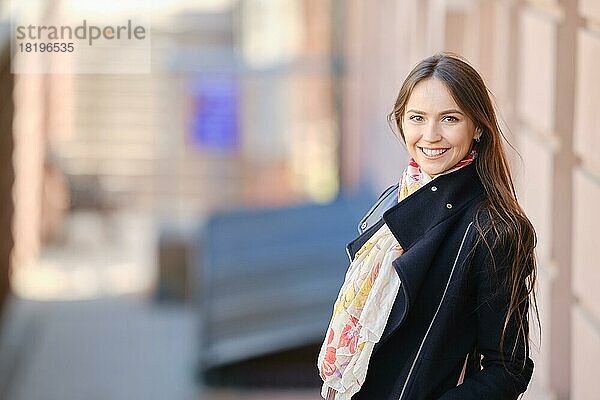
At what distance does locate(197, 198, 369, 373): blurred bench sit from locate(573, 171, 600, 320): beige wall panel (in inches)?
172

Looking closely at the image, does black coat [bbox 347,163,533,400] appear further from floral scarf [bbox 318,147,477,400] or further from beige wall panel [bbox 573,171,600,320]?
beige wall panel [bbox 573,171,600,320]

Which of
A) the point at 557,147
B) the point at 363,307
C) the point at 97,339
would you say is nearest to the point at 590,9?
the point at 557,147

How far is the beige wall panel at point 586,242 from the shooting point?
13.4 feet

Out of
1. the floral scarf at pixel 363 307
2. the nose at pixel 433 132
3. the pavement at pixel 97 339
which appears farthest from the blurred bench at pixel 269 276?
the nose at pixel 433 132

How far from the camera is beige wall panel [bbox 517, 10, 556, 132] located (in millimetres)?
4832

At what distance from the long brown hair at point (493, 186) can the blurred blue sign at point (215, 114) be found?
17207 mm

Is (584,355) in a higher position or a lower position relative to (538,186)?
lower

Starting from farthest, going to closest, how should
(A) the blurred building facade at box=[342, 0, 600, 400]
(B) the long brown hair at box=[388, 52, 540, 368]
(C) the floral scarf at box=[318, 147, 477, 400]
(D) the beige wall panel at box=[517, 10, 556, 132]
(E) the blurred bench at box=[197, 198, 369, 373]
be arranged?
(E) the blurred bench at box=[197, 198, 369, 373], (D) the beige wall panel at box=[517, 10, 556, 132], (A) the blurred building facade at box=[342, 0, 600, 400], (C) the floral scarf at box=[318, 147, 477, 400], (B) the long brown hair at box=[388, 52, 540, 368]

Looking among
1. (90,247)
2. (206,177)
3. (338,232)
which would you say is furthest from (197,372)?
(206,177)

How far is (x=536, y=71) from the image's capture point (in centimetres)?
518

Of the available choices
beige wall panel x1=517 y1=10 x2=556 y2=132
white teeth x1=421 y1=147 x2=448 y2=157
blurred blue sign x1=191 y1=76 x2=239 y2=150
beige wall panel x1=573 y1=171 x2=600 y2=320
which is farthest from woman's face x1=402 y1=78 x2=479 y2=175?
blurred blue sign x1=191 y1=76 x2=239 y2=150

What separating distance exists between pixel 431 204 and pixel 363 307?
0.79ft

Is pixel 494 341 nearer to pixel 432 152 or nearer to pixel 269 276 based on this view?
pixel 432 152

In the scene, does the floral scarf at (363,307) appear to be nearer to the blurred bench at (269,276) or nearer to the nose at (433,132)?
the nose at (433,132)
